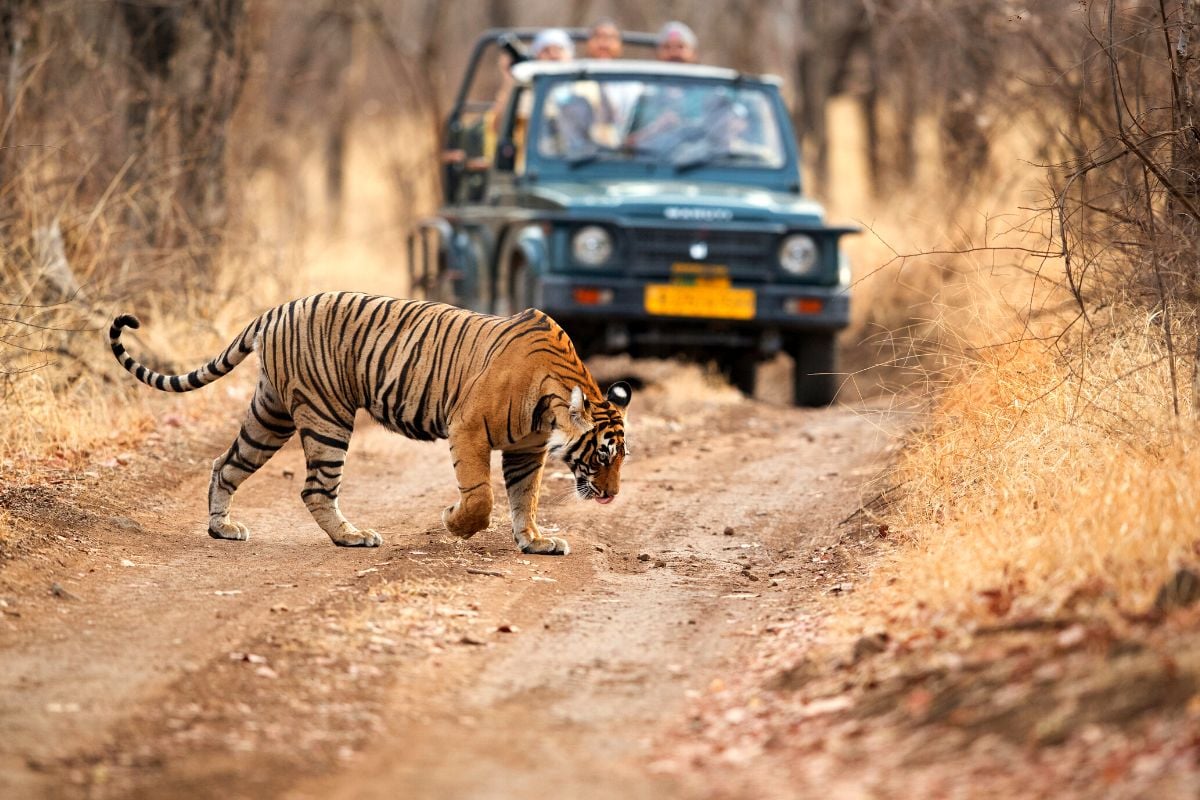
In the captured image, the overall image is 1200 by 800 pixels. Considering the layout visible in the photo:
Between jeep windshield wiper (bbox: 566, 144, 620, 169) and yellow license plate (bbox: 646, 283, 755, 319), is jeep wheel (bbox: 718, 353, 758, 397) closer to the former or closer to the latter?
yellow license plate (bbox: 646, 283, 755, 319)

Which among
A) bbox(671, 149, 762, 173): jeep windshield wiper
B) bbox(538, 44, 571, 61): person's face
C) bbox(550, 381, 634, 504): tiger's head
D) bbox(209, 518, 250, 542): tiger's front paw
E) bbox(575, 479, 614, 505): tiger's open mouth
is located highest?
bbox(538, 44, 571, 61): person's face

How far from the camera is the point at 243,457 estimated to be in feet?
23.3

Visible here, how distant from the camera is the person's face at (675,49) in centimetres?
1241

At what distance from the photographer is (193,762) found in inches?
163

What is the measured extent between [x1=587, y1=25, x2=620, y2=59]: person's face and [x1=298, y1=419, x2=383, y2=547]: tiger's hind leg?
631 centimetres

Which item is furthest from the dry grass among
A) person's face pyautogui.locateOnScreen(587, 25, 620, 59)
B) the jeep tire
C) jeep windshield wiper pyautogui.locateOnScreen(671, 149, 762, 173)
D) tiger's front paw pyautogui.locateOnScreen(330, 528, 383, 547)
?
person's face pyautogui.locateOnScreen(587, 25, 620, 59)

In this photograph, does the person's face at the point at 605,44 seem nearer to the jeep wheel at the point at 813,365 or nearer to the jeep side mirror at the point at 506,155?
the jeep side mirror at the point at 506,155

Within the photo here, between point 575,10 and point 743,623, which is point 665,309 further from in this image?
point 575,10

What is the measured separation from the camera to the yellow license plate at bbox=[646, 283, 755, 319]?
10.6 m

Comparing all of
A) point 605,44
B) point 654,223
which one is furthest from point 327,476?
point 605,44

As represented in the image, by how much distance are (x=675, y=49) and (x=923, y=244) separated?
3291mm

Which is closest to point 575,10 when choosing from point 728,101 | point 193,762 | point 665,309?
point 728,101

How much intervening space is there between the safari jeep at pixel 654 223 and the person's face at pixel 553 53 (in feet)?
1.60

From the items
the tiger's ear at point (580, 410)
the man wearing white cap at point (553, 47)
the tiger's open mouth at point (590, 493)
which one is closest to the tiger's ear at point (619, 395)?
the tiger's ear at point (580, 410)
